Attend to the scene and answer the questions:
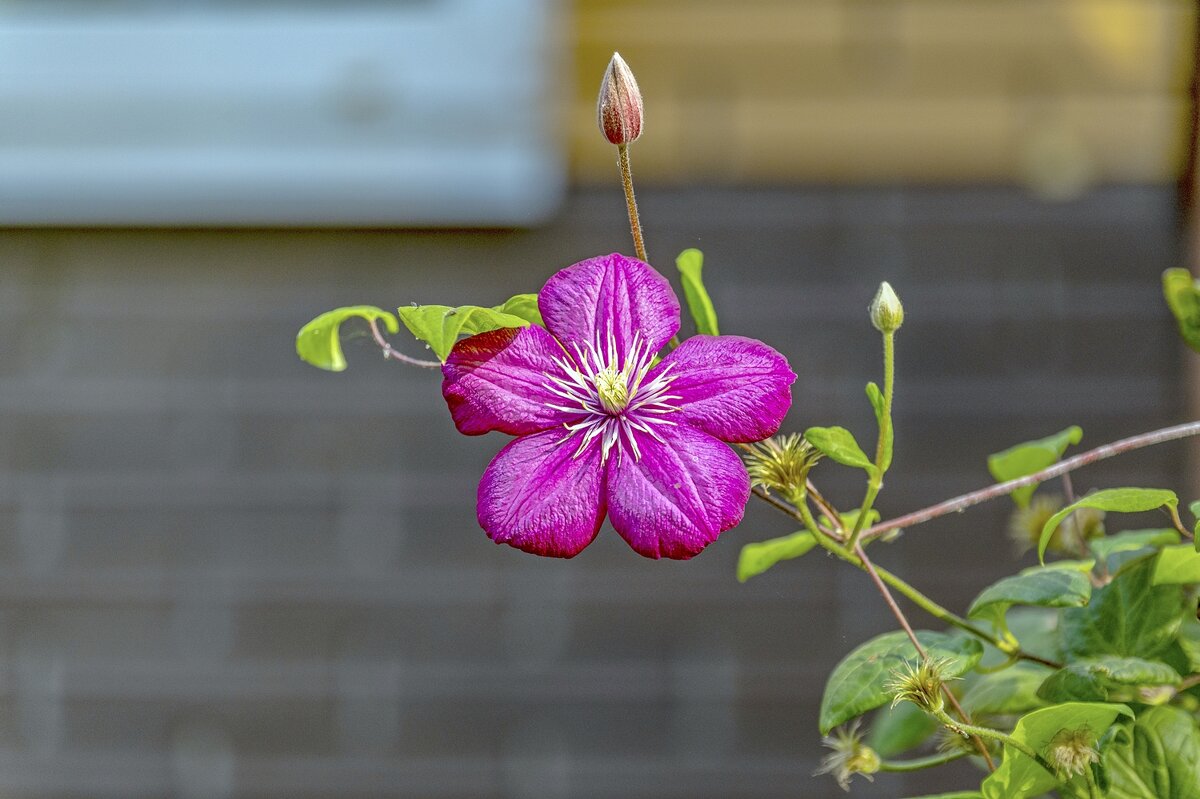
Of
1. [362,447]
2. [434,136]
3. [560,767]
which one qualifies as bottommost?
[560,767]

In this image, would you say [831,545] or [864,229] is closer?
[831,545]

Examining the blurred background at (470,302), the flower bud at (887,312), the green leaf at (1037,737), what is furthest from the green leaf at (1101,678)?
the blurred background at (470,302)

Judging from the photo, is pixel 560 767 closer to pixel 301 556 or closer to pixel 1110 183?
pixel 301 556

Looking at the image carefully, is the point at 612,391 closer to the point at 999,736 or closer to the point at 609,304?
the point at 609,304

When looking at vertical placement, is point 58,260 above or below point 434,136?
below

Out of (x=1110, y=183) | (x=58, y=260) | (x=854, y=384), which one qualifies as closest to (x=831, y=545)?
(x=854, y=384)

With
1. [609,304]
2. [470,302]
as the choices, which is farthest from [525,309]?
[470,302]
